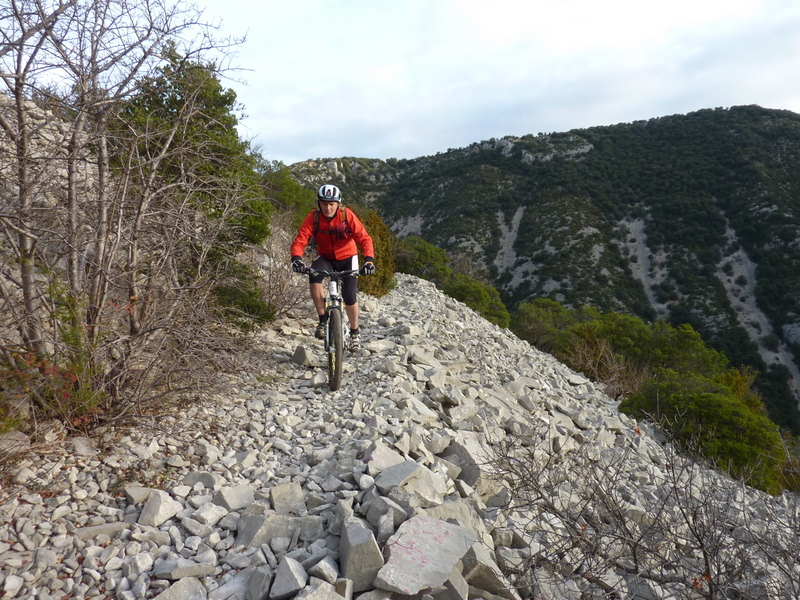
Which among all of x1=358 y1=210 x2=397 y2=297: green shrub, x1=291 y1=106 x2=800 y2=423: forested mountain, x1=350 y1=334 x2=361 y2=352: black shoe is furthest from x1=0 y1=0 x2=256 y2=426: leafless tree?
x1=291 y1=106 x2=800 y2=423: forested mountain

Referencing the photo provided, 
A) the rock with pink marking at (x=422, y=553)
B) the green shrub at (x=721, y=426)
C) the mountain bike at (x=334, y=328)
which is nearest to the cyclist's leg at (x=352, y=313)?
the mountain bike at (x=334, y=328)

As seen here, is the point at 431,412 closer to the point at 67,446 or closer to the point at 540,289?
the point at 67,446

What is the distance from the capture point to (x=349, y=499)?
261 centimetres

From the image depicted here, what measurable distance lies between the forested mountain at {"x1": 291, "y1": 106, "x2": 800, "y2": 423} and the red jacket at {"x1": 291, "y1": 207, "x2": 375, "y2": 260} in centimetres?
2695

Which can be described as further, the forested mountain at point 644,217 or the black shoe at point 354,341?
the forested mountain at point 644,217

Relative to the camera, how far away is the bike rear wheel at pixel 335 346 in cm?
449

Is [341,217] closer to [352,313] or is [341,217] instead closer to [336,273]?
[336,273]

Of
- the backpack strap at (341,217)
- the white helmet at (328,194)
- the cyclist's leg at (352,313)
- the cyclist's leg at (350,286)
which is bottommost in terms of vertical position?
the cyclist's leg at (352,313)

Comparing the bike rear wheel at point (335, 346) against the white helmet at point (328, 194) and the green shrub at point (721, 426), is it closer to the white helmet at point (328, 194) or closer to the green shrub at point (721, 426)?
the white helmet at point (328, 194)

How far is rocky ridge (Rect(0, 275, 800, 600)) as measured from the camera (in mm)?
2113

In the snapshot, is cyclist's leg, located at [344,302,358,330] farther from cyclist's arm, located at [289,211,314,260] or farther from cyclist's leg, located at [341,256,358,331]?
cyclist's arm, located at [289,211,314,260]

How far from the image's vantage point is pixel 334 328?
4496 millimetres

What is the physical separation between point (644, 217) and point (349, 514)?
1634 inches

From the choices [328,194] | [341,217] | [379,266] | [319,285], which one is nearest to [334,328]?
[319,285]
